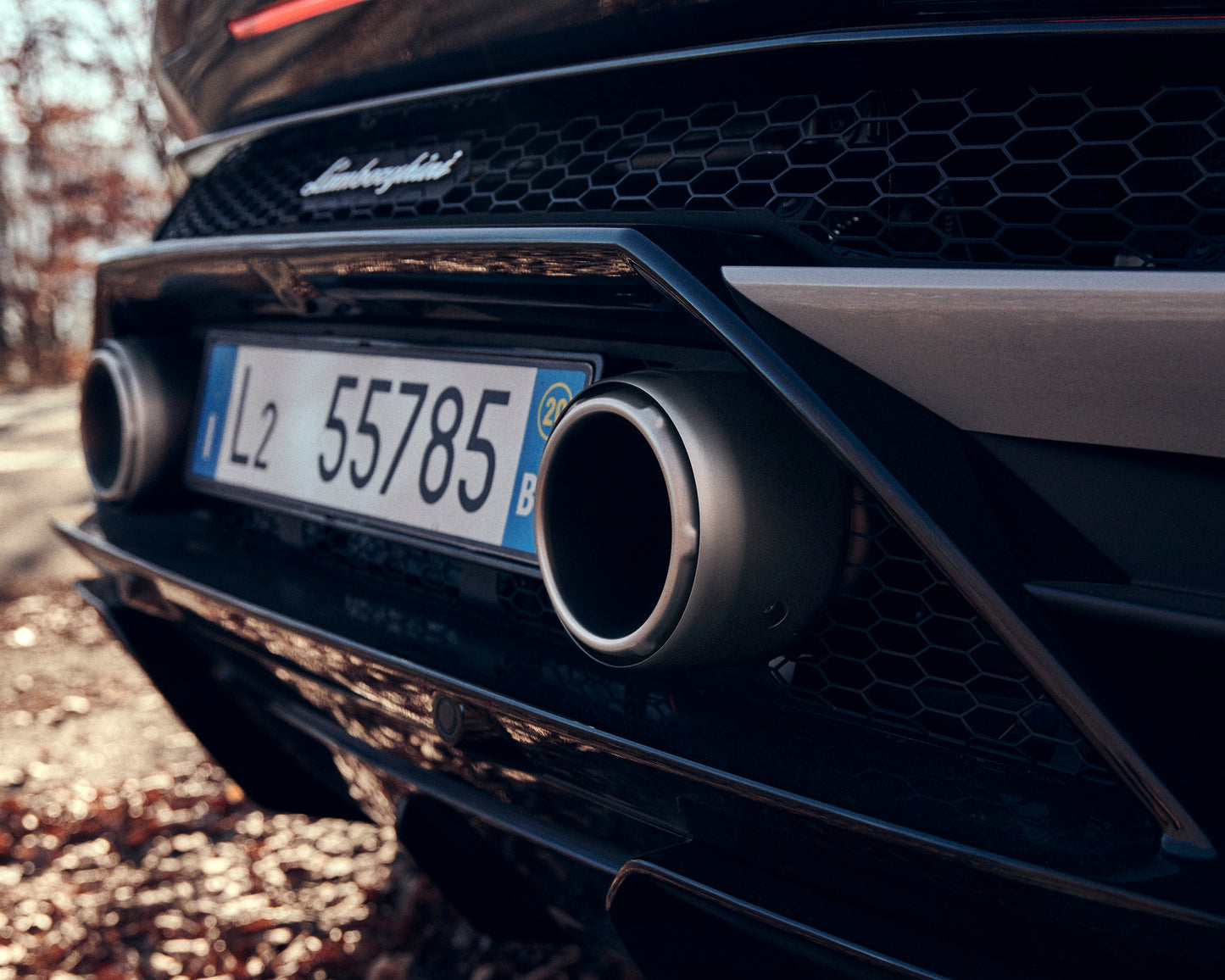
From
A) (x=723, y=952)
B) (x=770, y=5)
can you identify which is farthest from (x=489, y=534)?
(x=770, y=5)

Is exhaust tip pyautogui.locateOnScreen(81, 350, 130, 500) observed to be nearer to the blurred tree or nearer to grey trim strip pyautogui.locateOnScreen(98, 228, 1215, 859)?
grey trim strip pyautogui.locateOnScreen(98, 228, 1215, 859)

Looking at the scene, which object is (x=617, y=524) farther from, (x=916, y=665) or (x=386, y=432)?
(x=386, y=432)

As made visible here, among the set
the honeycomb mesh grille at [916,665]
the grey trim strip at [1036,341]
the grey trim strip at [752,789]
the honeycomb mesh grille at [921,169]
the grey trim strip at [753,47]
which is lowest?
the grey trim strip at [752,789]

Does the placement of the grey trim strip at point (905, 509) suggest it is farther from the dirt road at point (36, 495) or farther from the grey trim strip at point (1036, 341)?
the dirt road at point (36, 495)

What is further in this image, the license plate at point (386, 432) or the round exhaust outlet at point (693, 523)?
the license plate at point (386, 432)

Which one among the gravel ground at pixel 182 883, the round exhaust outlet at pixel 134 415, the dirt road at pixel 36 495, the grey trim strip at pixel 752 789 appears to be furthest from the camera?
the dirt road at pixel 36 495

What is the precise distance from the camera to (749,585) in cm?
90

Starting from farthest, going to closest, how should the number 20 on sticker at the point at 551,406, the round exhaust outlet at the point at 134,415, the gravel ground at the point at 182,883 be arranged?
the gravel ground at the point at 182,883, the round exhaust outlet at the point at 134,415, the number 20 on sticker at the point at 551,406

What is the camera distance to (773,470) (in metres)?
0.92

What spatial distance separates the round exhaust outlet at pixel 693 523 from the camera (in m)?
0.89

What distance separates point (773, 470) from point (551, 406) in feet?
1.06

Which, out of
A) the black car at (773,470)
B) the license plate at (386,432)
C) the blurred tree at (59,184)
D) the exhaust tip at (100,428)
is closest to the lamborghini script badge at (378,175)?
the black car at (773,470)

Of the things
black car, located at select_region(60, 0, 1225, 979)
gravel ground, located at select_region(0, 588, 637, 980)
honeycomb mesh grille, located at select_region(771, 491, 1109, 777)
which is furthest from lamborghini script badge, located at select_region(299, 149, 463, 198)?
gravel ground, located at select_region(0, 588, 637, 980)

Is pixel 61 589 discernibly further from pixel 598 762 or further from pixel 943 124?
pixel 943 124
